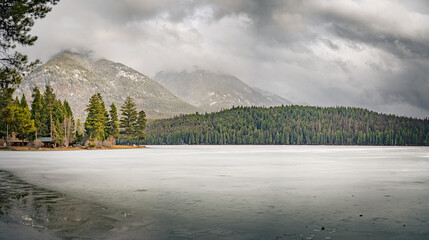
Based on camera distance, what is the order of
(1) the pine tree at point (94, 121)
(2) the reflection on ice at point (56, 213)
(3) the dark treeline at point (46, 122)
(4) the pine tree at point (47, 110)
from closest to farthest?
(2) the reflection on ice at point (56, 213), (3) the dark treeline at point (46, 122), (4) the pine tree at point (47, 110), (1) the pine tree at point (94, 121)

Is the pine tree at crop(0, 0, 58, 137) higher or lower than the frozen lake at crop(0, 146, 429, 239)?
higher

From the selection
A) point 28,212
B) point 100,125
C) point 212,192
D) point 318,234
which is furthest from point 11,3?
point 100,125

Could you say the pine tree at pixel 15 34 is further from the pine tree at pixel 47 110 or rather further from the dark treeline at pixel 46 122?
the pine tree at pixel 47 110

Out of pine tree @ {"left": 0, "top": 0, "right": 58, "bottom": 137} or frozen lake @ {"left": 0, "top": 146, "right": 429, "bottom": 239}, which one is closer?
frozen lake @ {"left": 0, "top": 146, "right": 429, "bottom": 239}

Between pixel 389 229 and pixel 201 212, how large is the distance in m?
6.99

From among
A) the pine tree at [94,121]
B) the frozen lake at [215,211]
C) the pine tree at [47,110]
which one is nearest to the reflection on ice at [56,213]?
the frozen lake at [215,211]

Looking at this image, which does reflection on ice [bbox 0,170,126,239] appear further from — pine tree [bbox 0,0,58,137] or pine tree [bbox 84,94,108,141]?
pine tree [bbox 84,94,108,141]

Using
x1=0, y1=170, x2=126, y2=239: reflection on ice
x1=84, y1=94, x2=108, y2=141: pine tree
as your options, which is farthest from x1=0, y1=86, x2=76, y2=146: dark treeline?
x1=0, y1=170, x2=126, y2=239: reflection on ice

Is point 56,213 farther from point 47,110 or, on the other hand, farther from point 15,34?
point 47,110

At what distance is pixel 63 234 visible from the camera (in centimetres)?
1196

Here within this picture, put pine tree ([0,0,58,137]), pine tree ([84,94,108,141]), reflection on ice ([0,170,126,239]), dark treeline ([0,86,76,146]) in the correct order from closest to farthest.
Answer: reflection on ice ([0,170,126,239]), pine tree ([0,0,58,137]), dark treeline ([0,86,76,146]), pine tree ([84,94,108,141])

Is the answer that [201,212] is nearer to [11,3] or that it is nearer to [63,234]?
[63,234]

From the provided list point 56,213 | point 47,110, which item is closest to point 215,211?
point 56,213

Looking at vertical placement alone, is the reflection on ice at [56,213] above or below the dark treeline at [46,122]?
below
